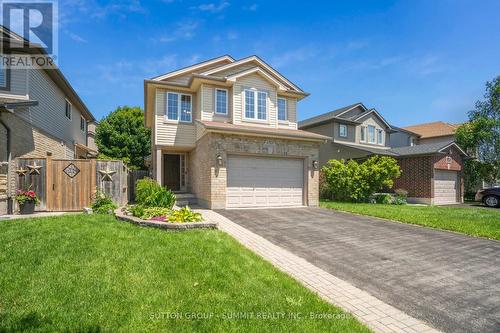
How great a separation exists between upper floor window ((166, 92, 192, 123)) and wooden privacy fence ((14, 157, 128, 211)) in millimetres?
4671

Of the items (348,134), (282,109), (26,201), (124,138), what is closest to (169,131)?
(282,109)

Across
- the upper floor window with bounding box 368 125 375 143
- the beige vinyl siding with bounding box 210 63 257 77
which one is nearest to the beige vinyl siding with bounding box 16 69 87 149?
the beige vinyl siding with bounding box 210 63 257 77

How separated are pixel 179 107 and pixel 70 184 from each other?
6777mm

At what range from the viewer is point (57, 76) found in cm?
1488

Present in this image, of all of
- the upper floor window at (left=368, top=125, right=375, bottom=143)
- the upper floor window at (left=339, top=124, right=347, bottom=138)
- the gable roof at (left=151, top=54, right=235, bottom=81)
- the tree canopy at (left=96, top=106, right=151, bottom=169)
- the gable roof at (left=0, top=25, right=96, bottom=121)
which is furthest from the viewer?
the upper floor window at (left=368, top=125, right=375, bottom=143)

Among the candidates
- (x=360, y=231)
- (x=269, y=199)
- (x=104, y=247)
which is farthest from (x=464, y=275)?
(x=269, y=199)

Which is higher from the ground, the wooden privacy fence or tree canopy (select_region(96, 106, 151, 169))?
tree canopy (select_region(96, 106, 151, 169))

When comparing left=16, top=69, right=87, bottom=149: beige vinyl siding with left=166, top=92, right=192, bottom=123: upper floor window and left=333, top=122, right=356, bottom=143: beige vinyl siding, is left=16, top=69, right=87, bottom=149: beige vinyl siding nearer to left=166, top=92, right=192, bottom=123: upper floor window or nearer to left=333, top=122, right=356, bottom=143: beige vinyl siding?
Answer: left=166, top=92, right=192, bottom=123: upper floor window

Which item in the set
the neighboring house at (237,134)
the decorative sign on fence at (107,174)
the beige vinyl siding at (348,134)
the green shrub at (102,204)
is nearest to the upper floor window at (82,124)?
the neighboring house at (237,134)

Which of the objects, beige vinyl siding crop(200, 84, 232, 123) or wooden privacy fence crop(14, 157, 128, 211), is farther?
beige vinyl siding crop(200, 84, 232, 123)

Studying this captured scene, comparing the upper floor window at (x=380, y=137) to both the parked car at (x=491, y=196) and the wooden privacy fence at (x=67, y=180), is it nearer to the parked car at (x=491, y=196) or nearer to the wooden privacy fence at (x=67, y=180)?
the parked car at (x=491, y=196)

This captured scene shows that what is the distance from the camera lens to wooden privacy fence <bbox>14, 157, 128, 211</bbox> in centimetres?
1005

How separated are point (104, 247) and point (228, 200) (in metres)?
7.56

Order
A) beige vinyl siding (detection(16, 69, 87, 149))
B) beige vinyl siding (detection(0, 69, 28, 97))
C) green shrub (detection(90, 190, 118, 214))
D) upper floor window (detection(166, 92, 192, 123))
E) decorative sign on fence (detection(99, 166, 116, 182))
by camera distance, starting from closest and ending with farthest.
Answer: green shrub (detection(90, 190, 118, 214)) → decorative sign on fence (detection(99, 166, 116, 182)) → beige vinyl siding (detection(0, 69, 28, 97)) → beige vinyl siding (detection(16, 69, 87, 149)) → upper floor window (detection(166, 92, 192, 123))
